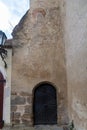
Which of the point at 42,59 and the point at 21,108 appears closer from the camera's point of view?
the point at 21,108

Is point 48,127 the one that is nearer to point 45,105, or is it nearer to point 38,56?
point 45,105

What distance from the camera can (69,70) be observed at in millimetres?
7254

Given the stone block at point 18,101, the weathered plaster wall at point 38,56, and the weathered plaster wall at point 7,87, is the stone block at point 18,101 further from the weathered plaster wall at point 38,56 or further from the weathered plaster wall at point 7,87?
the weathered plaster wall at point 7,87

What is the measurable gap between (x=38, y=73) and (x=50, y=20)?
5.73ft

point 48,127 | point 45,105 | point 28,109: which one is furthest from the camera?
point 45,105

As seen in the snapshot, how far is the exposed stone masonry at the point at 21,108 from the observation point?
25.0 ft

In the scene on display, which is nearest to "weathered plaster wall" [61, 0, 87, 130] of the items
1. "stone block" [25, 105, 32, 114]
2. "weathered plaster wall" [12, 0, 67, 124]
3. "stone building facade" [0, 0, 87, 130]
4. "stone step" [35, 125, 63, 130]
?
"stone building facade" [0, 0, 87, 130]

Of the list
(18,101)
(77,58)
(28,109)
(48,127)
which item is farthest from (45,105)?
(77,58)

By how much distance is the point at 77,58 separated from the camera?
6.21m

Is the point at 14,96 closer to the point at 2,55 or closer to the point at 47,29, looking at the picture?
the point at 2,55

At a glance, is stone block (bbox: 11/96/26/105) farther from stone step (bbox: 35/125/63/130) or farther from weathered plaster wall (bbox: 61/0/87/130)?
weathered plaster wall (bbox: 61/0/87/130)

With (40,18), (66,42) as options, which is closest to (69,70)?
(66,42)

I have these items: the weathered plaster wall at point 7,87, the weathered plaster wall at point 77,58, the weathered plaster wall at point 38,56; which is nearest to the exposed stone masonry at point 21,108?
the weathered plaster wall at point 38,56

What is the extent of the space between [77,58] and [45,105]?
2.25 meters
